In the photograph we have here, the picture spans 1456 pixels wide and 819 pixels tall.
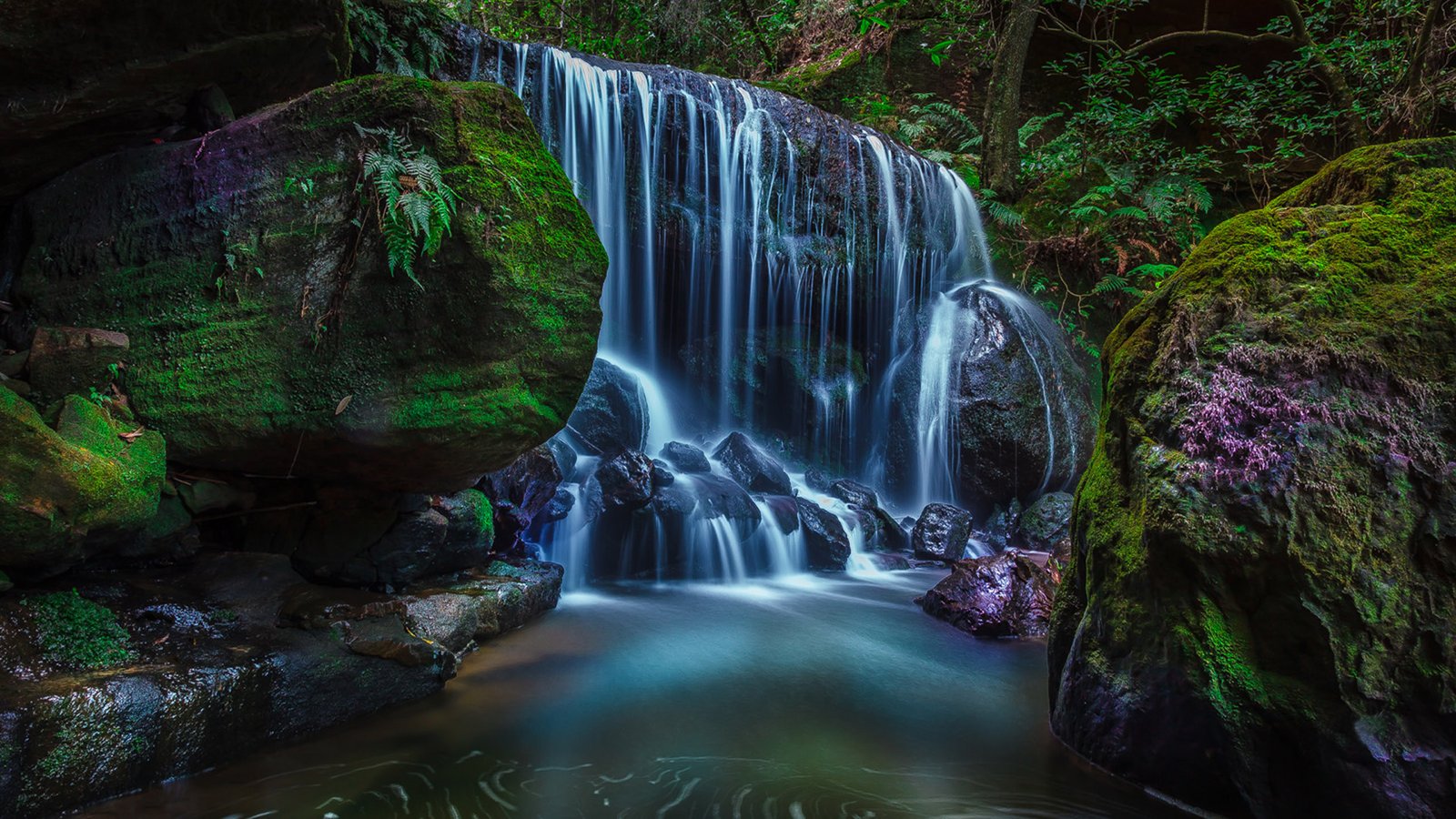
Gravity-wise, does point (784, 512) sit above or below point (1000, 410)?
below

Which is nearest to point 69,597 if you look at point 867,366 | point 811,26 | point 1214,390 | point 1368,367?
point 1214,390

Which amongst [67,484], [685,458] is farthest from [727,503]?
[67,484]

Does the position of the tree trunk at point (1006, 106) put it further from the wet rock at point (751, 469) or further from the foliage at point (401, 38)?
the foliage at point (401, 38)

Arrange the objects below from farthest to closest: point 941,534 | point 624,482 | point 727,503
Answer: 1. point 941,534
2. point 727,503
3. point 624,482

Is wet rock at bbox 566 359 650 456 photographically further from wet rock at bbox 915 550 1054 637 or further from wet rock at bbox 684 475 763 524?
wet rock at bbox 915 550 1054 637

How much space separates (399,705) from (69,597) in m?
1.49

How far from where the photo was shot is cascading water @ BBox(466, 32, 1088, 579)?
915cm

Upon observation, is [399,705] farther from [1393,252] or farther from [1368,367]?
[1393,252]

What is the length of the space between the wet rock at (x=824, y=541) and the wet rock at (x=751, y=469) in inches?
32.5

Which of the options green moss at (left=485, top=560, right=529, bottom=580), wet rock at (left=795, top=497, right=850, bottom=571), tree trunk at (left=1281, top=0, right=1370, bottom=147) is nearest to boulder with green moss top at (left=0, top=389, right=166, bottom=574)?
green moss at (left=485, top=560, right=529, bottom=580)

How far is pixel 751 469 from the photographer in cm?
957

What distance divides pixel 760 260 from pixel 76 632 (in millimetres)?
9076

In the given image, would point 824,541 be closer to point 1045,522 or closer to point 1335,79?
point 1045,522

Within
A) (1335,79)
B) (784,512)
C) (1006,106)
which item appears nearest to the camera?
(784,512)
